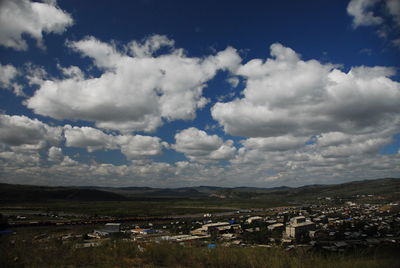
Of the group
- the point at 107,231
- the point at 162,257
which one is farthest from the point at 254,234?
the point at 162,257

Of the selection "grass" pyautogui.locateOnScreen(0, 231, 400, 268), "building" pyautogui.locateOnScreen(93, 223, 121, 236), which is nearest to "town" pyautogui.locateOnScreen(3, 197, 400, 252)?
"building" pyautogui.locateOnScreen(93, 223, 121, 236)

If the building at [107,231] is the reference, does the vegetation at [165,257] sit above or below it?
above

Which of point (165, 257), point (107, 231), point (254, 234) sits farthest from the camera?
point (254, 234)

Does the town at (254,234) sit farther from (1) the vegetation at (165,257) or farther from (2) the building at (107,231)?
(1) the vegetation at (165,257)

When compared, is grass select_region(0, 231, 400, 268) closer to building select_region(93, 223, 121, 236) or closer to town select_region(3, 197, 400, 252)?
town select_region(3, 197, 400, 252)

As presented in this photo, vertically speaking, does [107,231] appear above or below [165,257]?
below

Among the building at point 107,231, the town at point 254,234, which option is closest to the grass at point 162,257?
the town at point 254,234

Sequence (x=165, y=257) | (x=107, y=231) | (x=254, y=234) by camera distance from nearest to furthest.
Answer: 1. (x=165, y=257)
2. (x=107, y=231)
3. (x=254, y=234)

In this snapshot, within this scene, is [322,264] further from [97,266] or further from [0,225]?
[0,225]

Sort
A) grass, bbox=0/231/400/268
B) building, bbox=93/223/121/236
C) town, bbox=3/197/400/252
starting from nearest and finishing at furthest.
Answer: grass, bbox=0/231/400/268, town, bbox=3/197/400/252, building, bbox=93/223/121/236

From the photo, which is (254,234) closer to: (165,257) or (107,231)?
(107,231)

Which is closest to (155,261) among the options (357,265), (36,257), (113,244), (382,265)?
(113,244)
